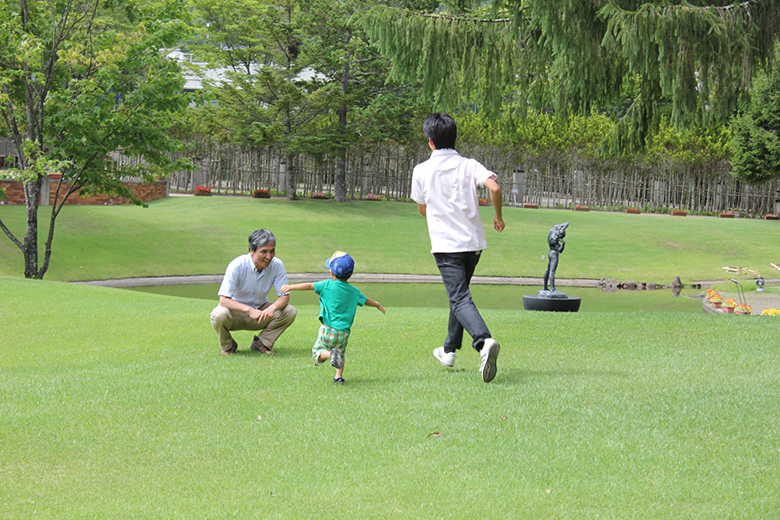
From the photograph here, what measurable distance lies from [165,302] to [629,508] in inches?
402

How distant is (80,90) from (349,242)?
9515 mm

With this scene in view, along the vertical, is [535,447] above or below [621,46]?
below

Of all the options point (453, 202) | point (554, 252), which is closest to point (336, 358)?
point (453, 202)

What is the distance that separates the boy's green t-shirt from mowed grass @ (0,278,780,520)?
476 mm

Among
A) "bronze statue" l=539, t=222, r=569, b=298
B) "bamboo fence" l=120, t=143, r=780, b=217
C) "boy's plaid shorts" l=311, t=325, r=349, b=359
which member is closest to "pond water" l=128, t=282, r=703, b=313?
"bronze statue" l=539, t=222, r=569, b=298

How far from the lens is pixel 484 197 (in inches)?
1417

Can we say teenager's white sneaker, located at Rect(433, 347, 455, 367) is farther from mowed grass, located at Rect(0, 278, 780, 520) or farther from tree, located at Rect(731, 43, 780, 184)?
tree, located at Rect(731, 43, 780, 184)

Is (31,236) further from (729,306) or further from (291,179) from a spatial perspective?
(291,179)

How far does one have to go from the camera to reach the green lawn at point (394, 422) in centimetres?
332

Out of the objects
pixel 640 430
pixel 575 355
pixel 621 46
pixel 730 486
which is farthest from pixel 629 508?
pixel 621 46

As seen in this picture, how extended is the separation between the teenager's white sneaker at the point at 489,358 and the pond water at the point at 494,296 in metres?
9.41

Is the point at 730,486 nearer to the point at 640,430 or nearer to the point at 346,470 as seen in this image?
the point at 640,430

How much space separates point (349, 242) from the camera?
23875 mm

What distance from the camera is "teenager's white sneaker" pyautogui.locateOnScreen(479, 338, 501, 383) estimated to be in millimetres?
5133
